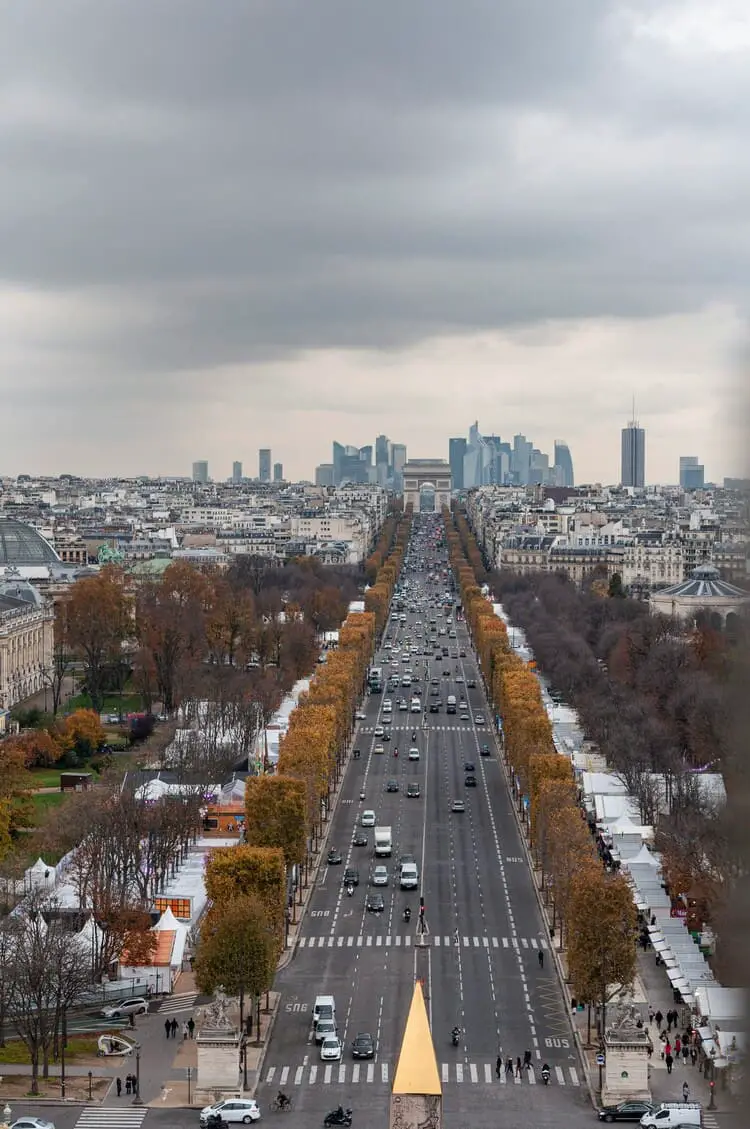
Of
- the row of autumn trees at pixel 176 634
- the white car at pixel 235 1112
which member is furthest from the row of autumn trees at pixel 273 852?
the row of autumn trees at pixel 176 634

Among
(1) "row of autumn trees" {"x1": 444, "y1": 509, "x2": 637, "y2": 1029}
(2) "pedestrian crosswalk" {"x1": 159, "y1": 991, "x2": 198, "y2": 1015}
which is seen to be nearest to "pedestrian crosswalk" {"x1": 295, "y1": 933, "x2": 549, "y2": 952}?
(1) "row of autumn trees" {"x1": 444, "y1": 509, "x2": 637, "y2": 1029}

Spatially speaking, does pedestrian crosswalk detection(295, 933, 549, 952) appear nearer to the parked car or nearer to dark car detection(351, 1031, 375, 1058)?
the parked car

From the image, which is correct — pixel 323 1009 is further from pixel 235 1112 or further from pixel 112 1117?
pixel 112 1117

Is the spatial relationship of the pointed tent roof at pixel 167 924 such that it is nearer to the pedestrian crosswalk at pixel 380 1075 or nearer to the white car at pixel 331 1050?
the white car at pixel 331 1050

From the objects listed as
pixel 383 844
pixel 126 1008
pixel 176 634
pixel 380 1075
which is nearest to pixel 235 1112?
pixel 380 1075

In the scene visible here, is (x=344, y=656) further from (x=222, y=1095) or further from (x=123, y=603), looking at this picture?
(x=222, y=1095)

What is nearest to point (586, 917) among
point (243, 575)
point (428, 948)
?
point (428, 948)
